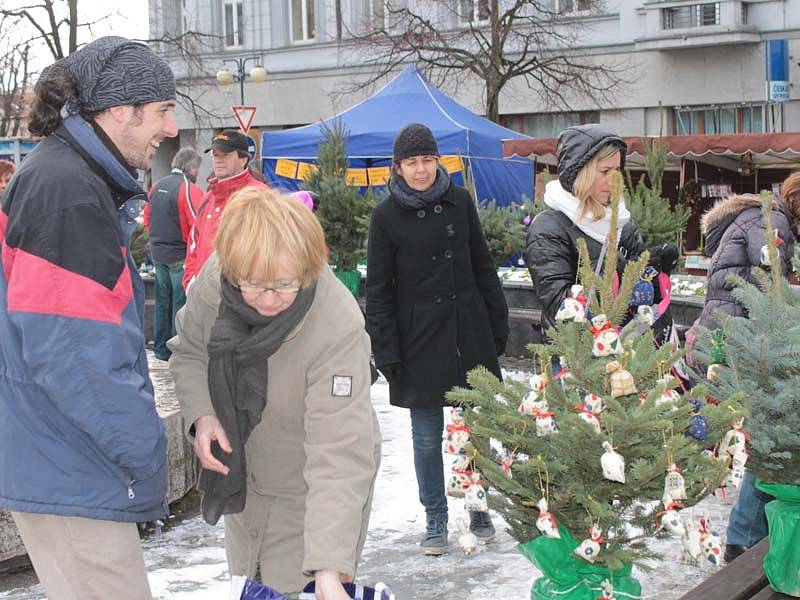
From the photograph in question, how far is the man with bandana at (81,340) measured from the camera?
2271mm

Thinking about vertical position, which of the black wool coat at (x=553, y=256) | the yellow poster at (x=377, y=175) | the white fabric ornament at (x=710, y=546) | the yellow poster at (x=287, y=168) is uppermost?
the yellow poster at (x=287, y=168)

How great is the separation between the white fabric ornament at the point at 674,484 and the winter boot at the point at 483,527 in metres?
2.21

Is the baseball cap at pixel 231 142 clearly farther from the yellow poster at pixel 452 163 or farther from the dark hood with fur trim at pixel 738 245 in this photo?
the yellow poster at pixel 452 163

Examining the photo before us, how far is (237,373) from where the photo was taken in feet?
8.72

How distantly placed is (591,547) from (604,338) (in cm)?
54

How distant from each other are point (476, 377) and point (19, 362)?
4.30ft

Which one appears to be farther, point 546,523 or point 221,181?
point 221,181

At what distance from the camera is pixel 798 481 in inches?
150

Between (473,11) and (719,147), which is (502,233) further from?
(473,11)

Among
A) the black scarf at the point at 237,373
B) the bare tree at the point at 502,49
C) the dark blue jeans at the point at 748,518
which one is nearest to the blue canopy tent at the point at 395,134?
the bare tree at the point at 502,49

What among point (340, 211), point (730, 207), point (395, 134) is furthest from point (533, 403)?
point (395, 134)

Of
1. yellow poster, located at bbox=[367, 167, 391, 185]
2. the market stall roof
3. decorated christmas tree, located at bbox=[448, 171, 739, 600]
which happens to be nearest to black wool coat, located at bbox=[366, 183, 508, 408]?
decorated christmas tree, located at bbox=[448, 171, 739, 600]

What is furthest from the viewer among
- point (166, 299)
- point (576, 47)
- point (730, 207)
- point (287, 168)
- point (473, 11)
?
point (473, 11)

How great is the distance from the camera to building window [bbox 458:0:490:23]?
2677 centimetres
